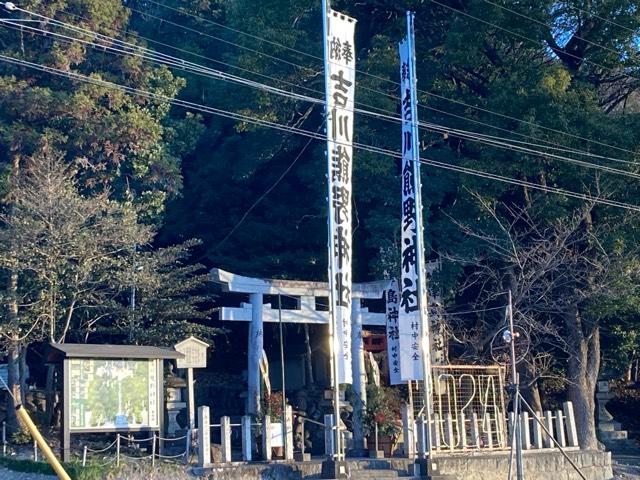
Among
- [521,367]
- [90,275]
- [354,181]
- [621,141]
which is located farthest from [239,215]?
[621,141]

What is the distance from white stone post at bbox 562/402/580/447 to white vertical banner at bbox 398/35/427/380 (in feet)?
17.1

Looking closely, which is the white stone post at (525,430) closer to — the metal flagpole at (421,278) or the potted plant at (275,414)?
the metal flagpole at (421,278)

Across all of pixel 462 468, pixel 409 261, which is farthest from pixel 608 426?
pixel 409 261

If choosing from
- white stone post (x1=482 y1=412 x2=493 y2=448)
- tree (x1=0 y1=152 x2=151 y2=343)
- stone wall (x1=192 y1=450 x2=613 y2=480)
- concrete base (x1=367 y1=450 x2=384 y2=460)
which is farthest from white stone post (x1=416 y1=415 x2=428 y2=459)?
tree (x1=0 y1=152 x2=151 y2=343)

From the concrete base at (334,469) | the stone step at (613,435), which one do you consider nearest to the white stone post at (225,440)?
the concrete base at (334,469)

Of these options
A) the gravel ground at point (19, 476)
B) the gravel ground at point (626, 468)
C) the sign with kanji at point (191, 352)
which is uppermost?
the sign with kanji at point (191, 352)

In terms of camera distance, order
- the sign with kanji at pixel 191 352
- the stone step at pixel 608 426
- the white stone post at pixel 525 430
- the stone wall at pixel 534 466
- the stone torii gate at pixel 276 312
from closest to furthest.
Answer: the sign with kanji at pixel 191 352 → the stone wall at pixel 534 466 → the stone torii gate at pixel 276 312 → the white stone post at pixel 525 430 → the stone step at pixel 608 426

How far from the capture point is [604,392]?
87.1 ft

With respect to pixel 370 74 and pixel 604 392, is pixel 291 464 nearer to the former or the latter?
pixel 370 74

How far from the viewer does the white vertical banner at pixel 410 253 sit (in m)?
17.5

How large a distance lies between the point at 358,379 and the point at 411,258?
393cm

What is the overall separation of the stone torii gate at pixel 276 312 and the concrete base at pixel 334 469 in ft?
11.7

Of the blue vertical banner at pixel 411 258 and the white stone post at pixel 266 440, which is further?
the blue vertical banner at pixel 411 258

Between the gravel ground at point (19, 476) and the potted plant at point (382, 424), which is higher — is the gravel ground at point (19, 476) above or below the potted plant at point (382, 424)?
below
